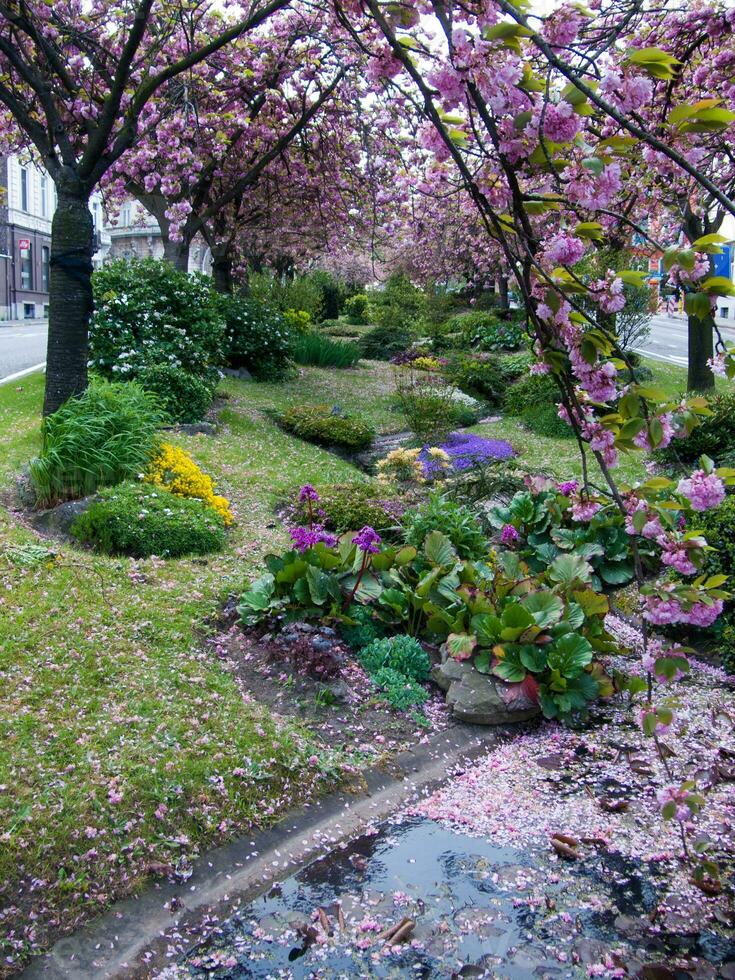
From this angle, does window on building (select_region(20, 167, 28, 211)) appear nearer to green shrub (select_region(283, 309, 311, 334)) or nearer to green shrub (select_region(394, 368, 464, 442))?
green shrub (select_region(283, 309, 311, 334))

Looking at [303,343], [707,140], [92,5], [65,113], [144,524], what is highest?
[92,5]

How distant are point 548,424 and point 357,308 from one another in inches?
857

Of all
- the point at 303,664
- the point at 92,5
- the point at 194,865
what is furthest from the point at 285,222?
the point at 194,865

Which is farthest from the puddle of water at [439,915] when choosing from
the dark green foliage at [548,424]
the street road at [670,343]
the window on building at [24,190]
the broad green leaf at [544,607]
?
the window on building at [24,190]

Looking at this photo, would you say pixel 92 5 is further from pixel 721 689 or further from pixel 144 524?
pixel 721 689

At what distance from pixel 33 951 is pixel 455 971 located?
4.38 feet

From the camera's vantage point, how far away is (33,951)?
2.60m

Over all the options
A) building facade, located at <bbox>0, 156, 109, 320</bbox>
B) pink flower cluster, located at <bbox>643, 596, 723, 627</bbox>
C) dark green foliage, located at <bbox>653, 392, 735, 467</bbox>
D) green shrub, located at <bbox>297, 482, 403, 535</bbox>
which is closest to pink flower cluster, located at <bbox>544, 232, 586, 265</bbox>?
pink flower cluster, located at <bbox>643, 596, 723, 627</bbox>

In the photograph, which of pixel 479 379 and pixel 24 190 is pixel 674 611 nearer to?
pixel 479 379

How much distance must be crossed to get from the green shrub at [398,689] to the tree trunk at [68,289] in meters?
4.37

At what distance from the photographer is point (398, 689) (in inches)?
170

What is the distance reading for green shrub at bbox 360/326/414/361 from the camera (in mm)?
20469

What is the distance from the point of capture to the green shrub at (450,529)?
5.70 meters

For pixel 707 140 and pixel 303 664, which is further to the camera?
pixel 707 140
